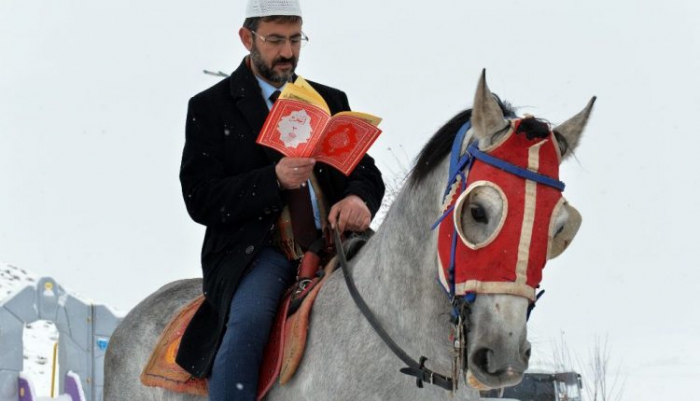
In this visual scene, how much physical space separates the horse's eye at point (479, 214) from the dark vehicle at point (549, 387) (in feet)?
14.9

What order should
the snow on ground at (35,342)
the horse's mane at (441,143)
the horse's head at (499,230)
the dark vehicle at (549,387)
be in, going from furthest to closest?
the snow on ground at (35,342), the dark vehicle at (549,387), the horse's mane at (441,143), the horse's head at (499,230)

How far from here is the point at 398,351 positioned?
3902mm

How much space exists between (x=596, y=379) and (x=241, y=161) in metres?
5.39

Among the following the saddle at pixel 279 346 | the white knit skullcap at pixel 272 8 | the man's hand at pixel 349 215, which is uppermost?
the white knit skullcap at pixel 272 8

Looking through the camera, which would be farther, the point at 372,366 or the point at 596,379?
the point at 596,379

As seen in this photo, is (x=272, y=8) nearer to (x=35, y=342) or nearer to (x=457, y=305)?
(x=457, y=305)

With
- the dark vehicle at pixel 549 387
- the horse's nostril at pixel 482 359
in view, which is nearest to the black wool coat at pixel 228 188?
the horse's nostril at pixel 482 359

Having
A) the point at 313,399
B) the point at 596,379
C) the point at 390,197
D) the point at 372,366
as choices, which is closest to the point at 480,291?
the point at 372,366

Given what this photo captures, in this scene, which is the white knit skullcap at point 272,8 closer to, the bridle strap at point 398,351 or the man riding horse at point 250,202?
the man riding horse at point 250,202

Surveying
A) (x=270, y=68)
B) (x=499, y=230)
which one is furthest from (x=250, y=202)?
(x=499, y=230)

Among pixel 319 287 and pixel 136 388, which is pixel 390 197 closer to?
pixel 136 388

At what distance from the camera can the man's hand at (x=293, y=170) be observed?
4.36 m

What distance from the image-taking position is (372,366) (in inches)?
157

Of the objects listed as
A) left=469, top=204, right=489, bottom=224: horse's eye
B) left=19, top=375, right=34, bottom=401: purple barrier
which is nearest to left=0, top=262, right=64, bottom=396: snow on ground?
left=19, top=375, right=34, bottom=401: purple barrier
